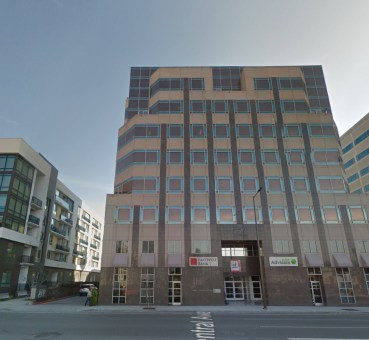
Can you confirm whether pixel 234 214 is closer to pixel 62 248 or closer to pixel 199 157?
pixel 199 157

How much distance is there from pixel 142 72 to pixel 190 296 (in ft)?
106

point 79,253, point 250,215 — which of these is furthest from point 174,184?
point 79,253

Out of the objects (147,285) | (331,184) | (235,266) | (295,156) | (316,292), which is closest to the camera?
(147,285)

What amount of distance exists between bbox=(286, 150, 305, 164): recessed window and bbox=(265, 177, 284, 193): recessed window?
300 cm

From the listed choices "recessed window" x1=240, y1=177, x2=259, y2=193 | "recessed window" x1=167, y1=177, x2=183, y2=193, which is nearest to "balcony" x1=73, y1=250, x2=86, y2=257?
"recessed window" x1=167, y1=177, x2=183, y2=193

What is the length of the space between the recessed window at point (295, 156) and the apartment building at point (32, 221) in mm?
36406

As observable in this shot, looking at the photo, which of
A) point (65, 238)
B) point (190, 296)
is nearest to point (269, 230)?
point (190, 296)

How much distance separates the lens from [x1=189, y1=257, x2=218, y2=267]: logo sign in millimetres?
30547

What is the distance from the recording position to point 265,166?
35094mm

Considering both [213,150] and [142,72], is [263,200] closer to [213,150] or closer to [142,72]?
[213,150]

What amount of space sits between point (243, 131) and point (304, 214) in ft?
42.3

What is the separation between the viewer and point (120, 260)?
100ft

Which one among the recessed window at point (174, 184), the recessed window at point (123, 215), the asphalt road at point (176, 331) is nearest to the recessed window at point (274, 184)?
the recessed window at point (174, 184)

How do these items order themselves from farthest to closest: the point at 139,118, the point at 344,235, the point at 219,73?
the point at 219,73 → the point at 139,118 → the point at 344,235
